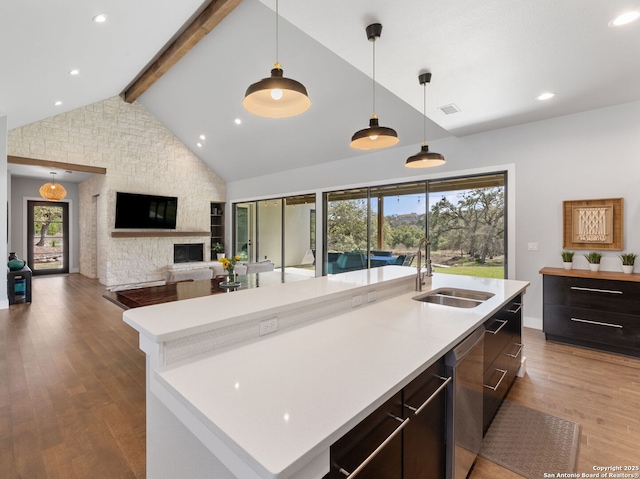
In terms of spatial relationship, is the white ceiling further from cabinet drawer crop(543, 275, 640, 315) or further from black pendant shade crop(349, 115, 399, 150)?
cabinet drawer crop(543, 275, 640, 315)

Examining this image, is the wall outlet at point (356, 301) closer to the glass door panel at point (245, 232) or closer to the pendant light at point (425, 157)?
the pendant light at point (425, 157)

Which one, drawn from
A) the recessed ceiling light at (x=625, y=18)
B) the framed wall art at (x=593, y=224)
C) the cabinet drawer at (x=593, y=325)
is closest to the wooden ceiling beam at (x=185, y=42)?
the recessed ceiling light at (x=625, y=18)

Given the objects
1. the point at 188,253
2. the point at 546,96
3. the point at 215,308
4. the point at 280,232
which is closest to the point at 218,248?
the point at 215,308

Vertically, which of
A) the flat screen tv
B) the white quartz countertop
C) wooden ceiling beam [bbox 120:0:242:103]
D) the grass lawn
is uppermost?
wooden ceiling beam [bbox 120:0:242:103]

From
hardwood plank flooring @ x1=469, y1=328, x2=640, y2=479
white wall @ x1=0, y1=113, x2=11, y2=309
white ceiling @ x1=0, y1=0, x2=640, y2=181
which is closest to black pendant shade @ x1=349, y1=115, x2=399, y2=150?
white ceiling @ x1=0, y1=0, x2=640, y2=181

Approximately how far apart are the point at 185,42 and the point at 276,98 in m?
4.15

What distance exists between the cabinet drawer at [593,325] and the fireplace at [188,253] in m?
→ 8.12

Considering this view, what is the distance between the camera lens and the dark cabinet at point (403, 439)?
857mm

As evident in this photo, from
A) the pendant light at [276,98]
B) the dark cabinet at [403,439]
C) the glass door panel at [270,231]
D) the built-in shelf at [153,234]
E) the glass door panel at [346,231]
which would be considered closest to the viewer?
the dark cabinet at [403,439]

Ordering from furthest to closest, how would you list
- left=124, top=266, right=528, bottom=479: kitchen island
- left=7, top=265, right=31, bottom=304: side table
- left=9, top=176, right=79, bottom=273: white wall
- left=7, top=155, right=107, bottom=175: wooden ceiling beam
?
left=9, top=176, right=79, bottom=273: white wall
left=7, top=155, right=107, bottom=175: wooden ceiling beam
left=7, top=265, right=31, bottom=304: side table
left=124, top=266, right=528, bottom=479: kitchen island

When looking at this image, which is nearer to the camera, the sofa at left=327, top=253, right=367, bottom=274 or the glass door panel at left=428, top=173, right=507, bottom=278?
the glass door panel at left=428, top=173, right=507, bottom=278

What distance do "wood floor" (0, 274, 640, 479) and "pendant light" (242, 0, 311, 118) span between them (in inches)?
87.9

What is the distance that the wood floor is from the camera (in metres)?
1.83

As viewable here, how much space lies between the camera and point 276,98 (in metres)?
1.87
